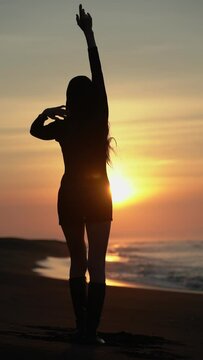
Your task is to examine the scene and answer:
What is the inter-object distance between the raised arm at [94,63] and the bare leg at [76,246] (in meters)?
0.85

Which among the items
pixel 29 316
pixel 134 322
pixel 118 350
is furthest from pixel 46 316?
pixel 118 350

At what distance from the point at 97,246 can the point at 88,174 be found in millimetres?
539

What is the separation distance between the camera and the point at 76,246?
595 cm

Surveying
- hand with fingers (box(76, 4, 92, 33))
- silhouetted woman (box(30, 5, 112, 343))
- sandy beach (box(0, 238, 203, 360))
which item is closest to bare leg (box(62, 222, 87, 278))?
silhouetted woman (box(30, 5, 112, 343))

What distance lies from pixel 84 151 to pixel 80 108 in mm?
323

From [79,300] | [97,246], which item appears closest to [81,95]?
[97,246]

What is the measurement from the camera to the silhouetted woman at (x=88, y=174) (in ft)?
19.0

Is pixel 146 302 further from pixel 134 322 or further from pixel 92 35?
pixel 92 35

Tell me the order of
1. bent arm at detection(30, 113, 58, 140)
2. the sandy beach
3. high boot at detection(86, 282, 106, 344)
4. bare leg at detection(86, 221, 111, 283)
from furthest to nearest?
1. bent arm at detection(30, 113, 58, 140)
2. high boot at detection(86, 282, 106, 344)
3. bare leg at detection(86, 221, 111, 283)
4. the sandy beach

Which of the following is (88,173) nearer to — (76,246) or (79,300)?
(76,246)

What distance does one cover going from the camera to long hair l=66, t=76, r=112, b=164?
19.1 ft

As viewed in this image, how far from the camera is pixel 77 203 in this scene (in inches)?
231

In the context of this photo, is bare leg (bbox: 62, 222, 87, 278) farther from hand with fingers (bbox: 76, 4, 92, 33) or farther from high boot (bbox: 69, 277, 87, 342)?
hand with fingers (bbox: 76, 4, 92, 33)

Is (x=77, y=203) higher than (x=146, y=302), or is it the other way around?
(x=77, y=203)
